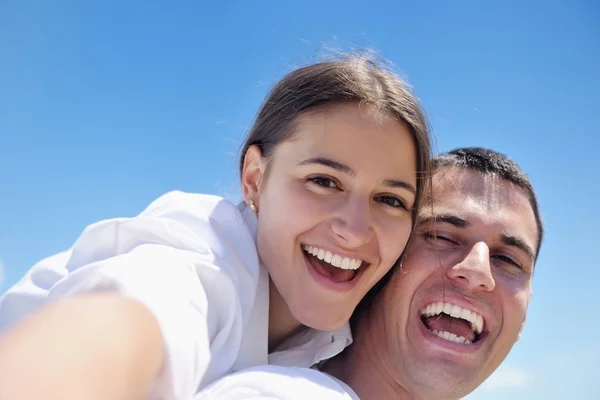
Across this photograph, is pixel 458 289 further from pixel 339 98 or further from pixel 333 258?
pixel 339 98

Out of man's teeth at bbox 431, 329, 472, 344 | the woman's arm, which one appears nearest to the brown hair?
man's teeth at bbox 431, 329, 472, 344

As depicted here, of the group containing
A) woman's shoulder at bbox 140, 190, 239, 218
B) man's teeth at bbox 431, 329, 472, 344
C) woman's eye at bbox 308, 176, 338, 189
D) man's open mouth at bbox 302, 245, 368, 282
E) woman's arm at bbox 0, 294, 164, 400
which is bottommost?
woman's arm at bbox 0, 294, 164, 400

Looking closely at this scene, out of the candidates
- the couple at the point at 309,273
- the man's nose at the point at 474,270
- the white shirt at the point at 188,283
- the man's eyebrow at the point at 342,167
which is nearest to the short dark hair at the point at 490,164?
the couple at the point at 309,273

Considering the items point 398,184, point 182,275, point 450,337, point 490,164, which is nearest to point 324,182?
point 398,184

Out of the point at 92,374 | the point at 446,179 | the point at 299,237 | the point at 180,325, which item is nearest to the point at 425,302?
the point at 446,179

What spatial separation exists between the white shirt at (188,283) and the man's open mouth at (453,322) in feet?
1.82

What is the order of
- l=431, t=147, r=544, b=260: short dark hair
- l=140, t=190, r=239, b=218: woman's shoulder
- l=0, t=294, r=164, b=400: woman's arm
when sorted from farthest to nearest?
l=431, t=147, r=544, b=260: short dark hair < l=140, t=190, r=239, b=218: woman's shoulder < l=0, t=294, r=164, b=400: woman's arm

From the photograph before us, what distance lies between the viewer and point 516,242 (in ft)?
9.80

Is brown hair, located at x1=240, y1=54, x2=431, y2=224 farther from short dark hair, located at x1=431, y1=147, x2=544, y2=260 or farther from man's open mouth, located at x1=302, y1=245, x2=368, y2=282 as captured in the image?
short dark hair, located at x1=431, y1=147, x2=544, y2=260

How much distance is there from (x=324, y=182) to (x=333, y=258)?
0.31m

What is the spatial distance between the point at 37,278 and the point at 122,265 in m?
0.95

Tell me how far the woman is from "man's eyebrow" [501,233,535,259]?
74 cm

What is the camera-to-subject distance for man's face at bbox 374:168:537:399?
2820mm

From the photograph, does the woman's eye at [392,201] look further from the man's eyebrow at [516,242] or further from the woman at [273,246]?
the man's eyebrow at [516,242]
